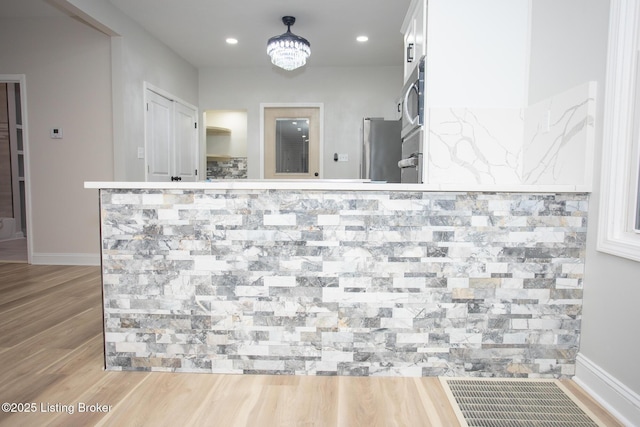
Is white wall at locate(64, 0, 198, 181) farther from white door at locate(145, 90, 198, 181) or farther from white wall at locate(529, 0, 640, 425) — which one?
white wall at locate(529, 0, 640, 425)

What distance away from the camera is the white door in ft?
14.6

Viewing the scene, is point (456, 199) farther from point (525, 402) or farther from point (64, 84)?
point (64, 84)

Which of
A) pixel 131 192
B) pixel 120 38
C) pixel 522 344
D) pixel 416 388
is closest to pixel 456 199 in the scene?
pixel 522 344

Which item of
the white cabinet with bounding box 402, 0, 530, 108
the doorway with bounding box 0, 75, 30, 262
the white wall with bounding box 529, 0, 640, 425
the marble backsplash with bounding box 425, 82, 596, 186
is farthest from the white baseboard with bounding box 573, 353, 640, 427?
the doorway with bounding box 0, 75, 30, 262

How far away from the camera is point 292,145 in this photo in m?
5.69

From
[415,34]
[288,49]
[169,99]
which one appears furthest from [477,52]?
[169,99]

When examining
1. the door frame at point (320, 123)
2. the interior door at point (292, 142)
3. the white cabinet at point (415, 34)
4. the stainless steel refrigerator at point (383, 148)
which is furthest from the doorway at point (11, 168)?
the white cabinet at point (415, 34)

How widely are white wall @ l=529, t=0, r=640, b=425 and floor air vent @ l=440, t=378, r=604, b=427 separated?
14cm

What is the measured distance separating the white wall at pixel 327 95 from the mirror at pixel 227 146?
104cm

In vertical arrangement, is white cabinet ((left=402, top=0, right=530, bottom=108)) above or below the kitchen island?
above

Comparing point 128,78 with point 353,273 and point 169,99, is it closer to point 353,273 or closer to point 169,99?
point 169,99

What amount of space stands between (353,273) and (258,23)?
338cm

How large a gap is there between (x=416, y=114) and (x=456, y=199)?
0.89 metres

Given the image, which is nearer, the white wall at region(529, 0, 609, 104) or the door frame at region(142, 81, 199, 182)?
the white wall at region(529, 0, 609, 104)
